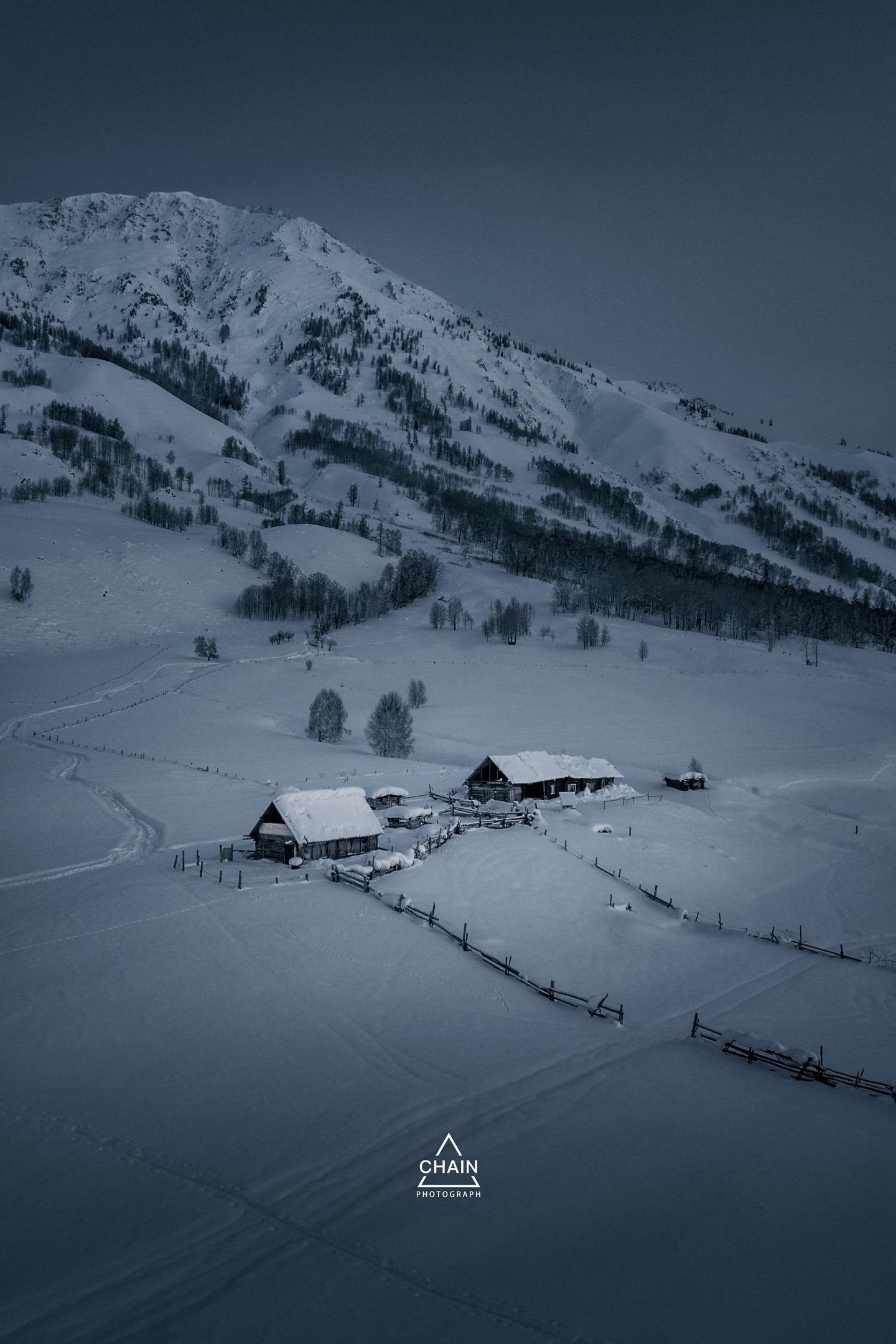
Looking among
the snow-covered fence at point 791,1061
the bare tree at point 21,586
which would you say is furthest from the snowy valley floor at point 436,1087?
the bare tree at point 21,586

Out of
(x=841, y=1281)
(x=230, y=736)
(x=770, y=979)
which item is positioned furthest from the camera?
(x=230, y=736)

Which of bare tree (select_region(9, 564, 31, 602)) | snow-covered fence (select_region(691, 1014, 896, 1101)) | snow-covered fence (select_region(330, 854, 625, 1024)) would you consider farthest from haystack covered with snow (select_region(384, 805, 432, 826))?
bare tree (select_region(9, 564, 31, 602))

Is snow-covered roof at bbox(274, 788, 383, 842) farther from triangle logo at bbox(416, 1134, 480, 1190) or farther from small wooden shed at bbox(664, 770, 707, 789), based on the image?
small wooden shed at bbox(664, 770, 707, 789)

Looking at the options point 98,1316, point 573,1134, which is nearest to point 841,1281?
point 573,1134

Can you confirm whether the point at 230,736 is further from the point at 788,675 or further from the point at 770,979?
the point at 788,675

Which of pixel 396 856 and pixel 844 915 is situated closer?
pixel 844 915
